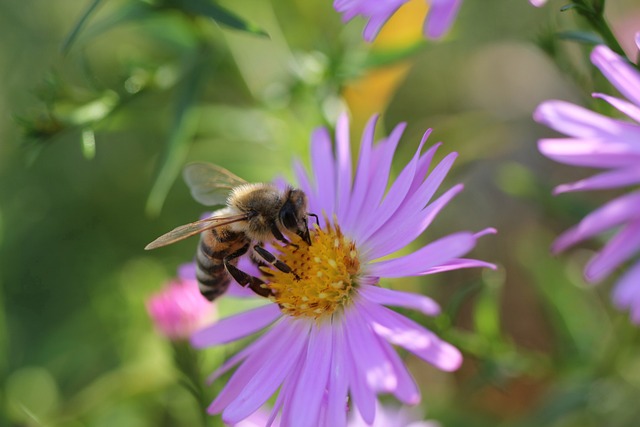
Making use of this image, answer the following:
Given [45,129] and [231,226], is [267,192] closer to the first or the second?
[231,226]

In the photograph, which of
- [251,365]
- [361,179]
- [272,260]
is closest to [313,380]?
[251,365]

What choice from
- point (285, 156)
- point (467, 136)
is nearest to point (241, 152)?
point (285, 156)

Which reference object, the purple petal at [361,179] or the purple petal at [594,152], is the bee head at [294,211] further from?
the purple petal at [594,152]

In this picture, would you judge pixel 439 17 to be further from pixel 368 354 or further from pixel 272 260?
pixel 272 260

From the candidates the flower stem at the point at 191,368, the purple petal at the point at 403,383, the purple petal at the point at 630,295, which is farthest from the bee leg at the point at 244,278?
the purple petal at the point at 630,295

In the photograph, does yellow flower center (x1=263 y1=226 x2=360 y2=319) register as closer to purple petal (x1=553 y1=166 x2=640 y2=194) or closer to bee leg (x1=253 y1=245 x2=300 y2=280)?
bee leg (x1=253 y1=245 x2=300 y2=280)
